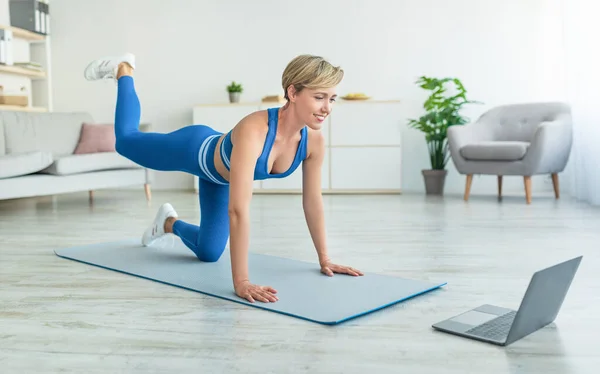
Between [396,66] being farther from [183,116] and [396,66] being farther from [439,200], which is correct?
[183,116]

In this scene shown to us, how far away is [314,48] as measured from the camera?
20.5 ft

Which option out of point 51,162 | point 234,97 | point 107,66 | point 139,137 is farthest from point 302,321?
point 234,97

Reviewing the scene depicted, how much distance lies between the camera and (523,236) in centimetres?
328

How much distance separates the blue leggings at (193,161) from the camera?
2.26 meters

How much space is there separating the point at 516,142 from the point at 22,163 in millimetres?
3721

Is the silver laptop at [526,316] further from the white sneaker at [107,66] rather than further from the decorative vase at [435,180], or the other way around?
the decorative vase at [435,180]

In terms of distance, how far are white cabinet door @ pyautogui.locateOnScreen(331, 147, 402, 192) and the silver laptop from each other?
13.6 ft

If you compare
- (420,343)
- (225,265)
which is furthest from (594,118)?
(420,343)

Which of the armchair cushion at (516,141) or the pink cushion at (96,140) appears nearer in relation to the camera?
the armchair cushion at (516,141)

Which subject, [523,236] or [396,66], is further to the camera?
[396,66]

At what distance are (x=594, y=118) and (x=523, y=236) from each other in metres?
1.97

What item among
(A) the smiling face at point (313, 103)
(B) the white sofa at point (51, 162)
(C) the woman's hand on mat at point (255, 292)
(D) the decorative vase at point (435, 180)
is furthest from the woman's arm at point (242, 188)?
(D) the decorative vase at point (435, 180)

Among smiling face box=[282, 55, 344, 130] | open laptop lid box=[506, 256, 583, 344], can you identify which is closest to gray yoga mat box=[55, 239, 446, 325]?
open laptop lid box=[506, 256, 583, 344]

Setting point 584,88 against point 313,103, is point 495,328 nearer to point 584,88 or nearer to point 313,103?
point 313,103
